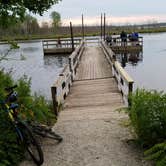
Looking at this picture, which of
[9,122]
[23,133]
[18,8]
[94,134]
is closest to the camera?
[23,133]

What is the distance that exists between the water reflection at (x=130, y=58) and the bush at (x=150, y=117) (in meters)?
21.2

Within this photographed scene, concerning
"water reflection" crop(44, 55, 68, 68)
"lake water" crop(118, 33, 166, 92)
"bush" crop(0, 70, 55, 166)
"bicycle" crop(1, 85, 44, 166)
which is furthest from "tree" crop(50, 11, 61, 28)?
"bicycle" crop(1, 85, 44, 166)

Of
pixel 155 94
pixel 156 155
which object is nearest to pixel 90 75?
pixel 155 94

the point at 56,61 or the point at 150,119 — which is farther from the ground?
the point at 150,119

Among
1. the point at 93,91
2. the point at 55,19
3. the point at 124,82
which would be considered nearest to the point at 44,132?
the point at 124,82

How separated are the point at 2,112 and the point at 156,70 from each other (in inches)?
744

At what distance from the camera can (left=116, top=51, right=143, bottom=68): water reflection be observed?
27.3 m

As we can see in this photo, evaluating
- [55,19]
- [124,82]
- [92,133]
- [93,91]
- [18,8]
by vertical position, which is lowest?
[93,91]

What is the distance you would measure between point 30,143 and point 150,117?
172cm

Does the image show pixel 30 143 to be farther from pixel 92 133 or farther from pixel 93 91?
pixel 93 91

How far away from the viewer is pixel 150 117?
433cm

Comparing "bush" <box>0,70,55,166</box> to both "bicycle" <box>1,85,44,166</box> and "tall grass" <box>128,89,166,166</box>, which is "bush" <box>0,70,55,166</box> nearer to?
"bicycle" <box>1,85,44,166</box>

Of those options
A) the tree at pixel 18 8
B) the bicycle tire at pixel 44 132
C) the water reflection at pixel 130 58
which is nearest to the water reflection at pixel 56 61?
the water reflection at pixel 130 58

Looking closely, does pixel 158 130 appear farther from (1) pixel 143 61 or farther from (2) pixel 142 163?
(1) pixel 143 61
